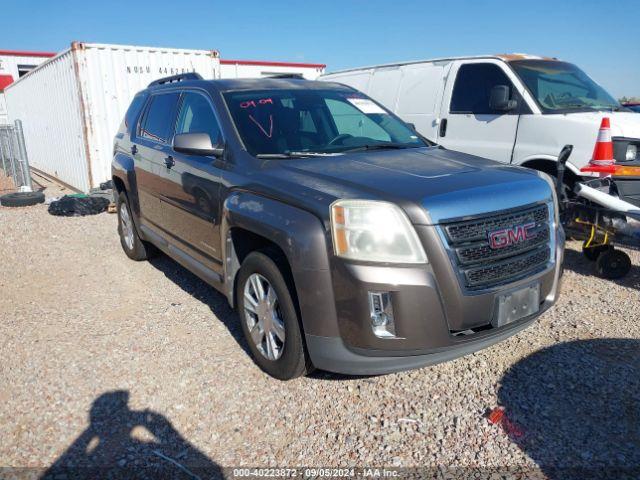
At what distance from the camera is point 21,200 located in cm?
938

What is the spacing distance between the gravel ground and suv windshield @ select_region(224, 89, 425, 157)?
1.50 metres

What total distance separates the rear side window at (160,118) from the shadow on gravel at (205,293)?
1.41m

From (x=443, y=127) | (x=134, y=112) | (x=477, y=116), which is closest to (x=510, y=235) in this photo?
(x=477, y=116)

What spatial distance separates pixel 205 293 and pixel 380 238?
2.68 metres

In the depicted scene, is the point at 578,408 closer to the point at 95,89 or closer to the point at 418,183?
the point at 418,183

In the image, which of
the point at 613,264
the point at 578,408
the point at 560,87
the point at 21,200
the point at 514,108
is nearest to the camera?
the point at 578,408

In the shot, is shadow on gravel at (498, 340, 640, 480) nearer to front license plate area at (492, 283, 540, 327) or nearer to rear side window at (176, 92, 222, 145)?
front license plate area at (492, 283, 540, 327)

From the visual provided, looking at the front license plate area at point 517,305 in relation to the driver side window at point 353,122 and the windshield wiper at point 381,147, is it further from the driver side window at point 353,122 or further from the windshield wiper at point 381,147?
the driver side window at point 353,122

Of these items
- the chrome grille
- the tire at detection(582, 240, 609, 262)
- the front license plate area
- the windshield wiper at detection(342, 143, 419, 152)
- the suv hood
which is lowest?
the tire at detection(582, 240, 609, 262)

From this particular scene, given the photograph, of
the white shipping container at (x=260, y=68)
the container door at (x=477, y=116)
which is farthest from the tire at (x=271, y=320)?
the white shipping container at (x=260, y=68)

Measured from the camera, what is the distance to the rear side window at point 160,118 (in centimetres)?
453

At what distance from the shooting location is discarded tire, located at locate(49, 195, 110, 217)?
8633 mm

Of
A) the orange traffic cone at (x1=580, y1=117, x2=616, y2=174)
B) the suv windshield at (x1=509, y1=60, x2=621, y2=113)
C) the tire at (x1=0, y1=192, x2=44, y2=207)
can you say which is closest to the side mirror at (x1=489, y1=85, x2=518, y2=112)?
the suv windshield at (x1=509, y1=60, x2=621, y2=113)

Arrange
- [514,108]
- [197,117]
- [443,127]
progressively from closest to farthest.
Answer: [197,117], [514,108], [443,127]
